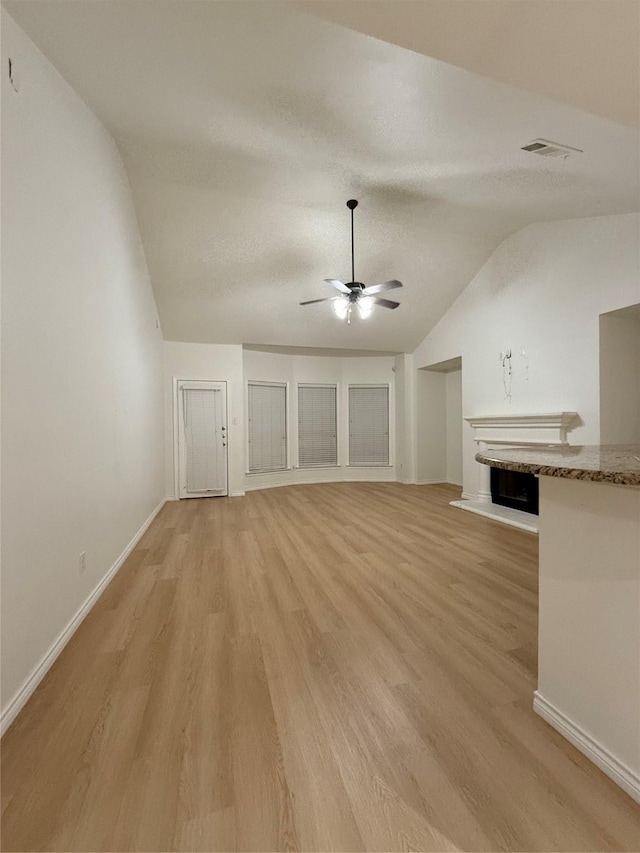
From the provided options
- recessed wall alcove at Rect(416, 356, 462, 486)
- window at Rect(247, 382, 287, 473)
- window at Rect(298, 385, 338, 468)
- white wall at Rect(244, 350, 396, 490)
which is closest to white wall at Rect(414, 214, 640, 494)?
recessed wall alcove at Rect(416, 356, 462, 486)

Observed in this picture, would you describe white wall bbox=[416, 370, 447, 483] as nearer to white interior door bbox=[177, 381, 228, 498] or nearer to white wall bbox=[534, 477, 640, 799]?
white interior door bbox=[177, 381, 228, 498]

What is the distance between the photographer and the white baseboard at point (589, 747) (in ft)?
3.66

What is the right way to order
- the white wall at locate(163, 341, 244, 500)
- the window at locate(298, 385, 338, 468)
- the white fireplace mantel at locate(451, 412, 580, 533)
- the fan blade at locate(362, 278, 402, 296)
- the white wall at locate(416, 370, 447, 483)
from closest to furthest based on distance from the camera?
the fan blade at locate(362, 278, 402, 296), the white fireplace mantel at locate(451, 412, 580, 533), the white wall at locate(163, 341, 244, 500), the white wall at locate(416, 370, 447, 483), the window at locate(298, 385, 338, 468)

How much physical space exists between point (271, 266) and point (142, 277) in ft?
5.06

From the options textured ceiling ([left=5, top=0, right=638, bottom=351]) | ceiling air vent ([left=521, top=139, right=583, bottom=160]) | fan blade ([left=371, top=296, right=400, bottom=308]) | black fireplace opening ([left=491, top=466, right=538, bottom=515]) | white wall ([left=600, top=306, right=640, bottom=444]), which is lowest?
black fireplace opening ([left=491, top=466, right=538, bottom=515])

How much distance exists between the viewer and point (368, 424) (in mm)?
7547

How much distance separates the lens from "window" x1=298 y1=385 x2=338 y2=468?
730 centimetres

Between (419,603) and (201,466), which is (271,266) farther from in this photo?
(419,603)

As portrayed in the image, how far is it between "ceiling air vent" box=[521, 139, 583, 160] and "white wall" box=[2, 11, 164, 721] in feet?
9.41

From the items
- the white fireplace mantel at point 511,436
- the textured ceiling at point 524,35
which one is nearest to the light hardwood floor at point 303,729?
the white fireplace mantel at point 511,436

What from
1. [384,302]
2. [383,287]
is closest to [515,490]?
[384,302]

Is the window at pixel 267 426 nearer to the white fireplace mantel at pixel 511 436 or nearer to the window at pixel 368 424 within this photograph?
the window at pixel 368 424

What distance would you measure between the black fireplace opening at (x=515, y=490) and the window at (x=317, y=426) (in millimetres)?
3263

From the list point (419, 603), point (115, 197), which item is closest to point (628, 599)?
point (419, 603)
